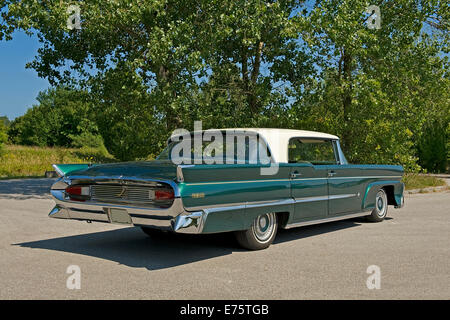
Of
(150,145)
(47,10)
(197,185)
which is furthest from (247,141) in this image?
(47,10)

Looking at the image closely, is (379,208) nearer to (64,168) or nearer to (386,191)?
(386,191)

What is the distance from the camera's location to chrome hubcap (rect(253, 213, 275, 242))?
622 cm

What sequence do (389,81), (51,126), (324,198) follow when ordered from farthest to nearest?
(51,126)
(389,81)
(324,198)

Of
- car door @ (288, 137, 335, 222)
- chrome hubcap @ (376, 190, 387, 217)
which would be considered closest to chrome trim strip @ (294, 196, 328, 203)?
car door @ (288, 137, 335, 222)

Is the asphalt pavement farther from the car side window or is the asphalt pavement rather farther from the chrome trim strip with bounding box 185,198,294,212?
the car side window

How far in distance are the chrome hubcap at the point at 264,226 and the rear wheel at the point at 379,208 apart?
320cm

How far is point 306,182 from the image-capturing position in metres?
6.75

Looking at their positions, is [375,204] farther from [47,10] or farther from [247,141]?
[47,10]

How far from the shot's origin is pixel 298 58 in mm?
14672

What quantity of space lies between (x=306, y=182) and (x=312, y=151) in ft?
3.75

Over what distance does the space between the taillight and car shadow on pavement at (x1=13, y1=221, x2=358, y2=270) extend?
700mm

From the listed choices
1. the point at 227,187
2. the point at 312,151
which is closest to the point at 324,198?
the point at 312,151
